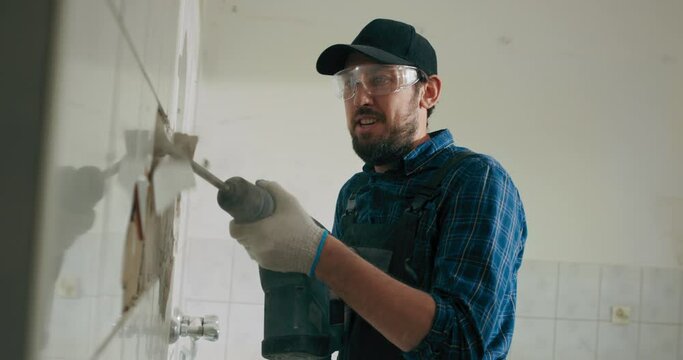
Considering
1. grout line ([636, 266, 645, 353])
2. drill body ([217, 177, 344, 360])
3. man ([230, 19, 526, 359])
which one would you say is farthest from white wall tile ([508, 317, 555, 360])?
drill body ([217, 177, 344, 360])

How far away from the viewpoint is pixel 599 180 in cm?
264

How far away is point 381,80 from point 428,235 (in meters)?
0.34

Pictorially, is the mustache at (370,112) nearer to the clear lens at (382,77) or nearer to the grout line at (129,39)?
the clear lens at (382,77)

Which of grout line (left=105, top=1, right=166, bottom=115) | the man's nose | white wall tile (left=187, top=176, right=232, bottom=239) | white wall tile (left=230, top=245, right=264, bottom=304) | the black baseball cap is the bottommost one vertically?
white wall tile (left=230, top=245, right=264, bottom=304)

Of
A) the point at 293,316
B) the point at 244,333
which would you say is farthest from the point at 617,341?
the point at 293,316

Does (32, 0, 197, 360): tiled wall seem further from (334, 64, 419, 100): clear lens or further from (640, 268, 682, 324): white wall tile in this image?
(640, 268, 682, 324): white wall tile

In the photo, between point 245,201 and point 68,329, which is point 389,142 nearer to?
point 245,201

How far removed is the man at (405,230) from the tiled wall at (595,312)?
1.42 m

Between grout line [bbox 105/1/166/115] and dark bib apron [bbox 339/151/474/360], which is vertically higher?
grout line [bbox 105/1/166/115]

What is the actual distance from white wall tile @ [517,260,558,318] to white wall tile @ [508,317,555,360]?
34 millimetres

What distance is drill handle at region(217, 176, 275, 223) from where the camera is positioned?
751mm

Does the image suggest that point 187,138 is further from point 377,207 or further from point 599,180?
point 599,180

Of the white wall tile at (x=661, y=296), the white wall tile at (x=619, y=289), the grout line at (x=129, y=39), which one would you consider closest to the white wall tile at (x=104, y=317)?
the grout line at (x=129, y=39)

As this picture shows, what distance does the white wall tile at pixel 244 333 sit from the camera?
240 cm
